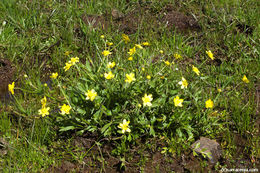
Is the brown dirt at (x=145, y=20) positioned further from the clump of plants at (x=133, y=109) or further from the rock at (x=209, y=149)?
the rock at (x=209, y=149)

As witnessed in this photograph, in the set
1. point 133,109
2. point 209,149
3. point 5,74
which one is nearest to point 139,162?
point 133,109

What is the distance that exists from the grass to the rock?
7 cm

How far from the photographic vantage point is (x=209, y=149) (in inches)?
78.2

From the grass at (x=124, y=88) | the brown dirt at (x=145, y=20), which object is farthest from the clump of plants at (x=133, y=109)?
the brown dirt at (x=145, y=20)

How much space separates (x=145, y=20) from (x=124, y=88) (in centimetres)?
167

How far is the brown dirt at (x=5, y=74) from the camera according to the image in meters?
2.83

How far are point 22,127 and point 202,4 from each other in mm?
2689

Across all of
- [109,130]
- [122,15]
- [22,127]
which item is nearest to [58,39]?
[122,15]

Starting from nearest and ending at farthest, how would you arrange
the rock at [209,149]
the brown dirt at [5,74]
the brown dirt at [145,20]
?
the rock at [209,149]
the brown dirt at [5,74]
the brown dirt at [145,20]

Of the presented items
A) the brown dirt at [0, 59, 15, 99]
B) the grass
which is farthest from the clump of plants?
the brown dirt at [0, 59, 15, 99]

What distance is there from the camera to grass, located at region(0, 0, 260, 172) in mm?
2043

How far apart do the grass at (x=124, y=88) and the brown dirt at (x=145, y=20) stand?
95mm

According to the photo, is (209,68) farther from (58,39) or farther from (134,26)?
(58,39)

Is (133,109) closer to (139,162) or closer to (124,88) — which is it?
(124,88)
